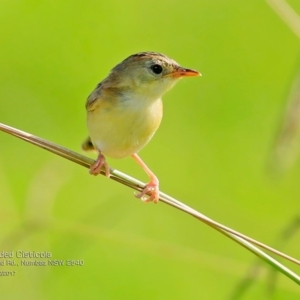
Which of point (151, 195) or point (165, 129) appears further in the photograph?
point (165, 129)

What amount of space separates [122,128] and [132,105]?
156 millimetres

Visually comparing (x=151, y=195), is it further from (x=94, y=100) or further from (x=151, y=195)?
(x=94, y=100)

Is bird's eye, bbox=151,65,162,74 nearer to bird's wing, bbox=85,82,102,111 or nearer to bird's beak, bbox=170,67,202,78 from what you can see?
bird's beak, bbox=170,67,202,78

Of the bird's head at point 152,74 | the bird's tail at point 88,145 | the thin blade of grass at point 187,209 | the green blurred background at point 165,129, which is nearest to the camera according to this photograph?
the thin blade of grass at point 187,209

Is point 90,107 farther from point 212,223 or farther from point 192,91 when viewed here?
point 192,91

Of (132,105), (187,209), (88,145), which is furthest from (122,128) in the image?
(187,209)

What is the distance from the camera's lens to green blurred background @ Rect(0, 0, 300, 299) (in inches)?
214

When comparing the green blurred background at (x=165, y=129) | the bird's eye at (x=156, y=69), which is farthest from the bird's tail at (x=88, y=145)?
the bird's eye at (x=156, y=69)

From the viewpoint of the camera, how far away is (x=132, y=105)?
3.81m

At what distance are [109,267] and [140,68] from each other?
2.24 metres

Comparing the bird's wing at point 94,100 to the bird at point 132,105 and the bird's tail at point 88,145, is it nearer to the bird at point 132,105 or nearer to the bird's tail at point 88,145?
the bird at point 132,105

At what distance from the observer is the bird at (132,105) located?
3.77 metres

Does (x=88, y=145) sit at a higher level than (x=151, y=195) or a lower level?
higher

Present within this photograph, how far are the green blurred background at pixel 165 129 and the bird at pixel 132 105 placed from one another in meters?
0.58
